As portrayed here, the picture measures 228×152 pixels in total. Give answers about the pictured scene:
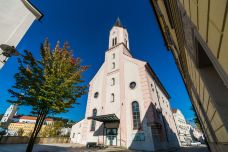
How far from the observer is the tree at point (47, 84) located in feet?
30.3

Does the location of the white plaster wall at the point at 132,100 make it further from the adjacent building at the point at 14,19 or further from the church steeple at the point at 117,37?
the adjacent building at the point at 14,19

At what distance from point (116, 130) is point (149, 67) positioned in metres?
12.0

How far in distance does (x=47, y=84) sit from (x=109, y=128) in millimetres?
12245

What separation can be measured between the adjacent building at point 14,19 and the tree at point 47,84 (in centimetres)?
169

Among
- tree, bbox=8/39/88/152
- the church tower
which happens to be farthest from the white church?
the church tower

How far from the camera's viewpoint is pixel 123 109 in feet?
60.3

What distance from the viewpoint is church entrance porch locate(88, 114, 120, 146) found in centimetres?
1706

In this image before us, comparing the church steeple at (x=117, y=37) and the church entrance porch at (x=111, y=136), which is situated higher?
the church steeple at (x=117, y=37)

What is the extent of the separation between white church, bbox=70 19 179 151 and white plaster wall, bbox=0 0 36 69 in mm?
12559

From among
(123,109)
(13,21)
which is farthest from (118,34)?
(13,21)

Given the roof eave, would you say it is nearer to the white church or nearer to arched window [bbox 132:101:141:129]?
the white church

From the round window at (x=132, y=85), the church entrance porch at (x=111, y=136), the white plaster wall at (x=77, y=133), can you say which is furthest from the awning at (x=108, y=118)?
the white plaster wall at (x=77, y=133)

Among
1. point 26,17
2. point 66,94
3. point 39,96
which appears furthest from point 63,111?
point 26,17

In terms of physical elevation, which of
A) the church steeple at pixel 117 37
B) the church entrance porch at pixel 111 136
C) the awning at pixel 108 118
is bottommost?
the church entrance porch at pixel 111 136
